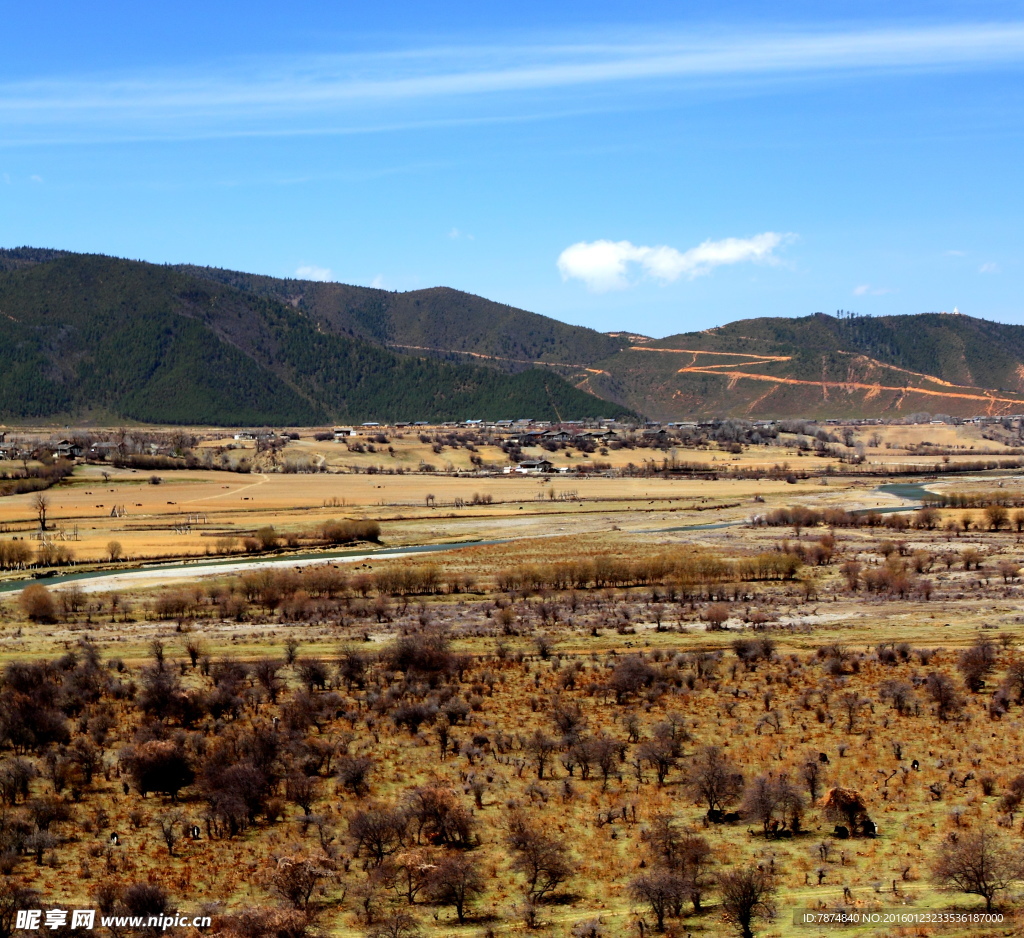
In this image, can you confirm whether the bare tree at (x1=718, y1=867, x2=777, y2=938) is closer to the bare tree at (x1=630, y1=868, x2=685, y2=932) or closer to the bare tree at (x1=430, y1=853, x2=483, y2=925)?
the bare tree at (x1=630, y1=868, x2=685, y2=932)

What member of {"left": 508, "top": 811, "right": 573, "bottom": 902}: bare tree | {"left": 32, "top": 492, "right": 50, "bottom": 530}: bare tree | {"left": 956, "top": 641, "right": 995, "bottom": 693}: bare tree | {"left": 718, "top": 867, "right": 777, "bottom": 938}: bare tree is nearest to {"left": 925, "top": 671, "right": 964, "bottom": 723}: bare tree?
{"left": 956, "top": 641, "right": 995, "bottom": 693}: bare tree

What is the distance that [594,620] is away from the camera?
166 feet

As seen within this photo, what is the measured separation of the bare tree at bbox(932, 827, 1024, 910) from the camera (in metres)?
18.5

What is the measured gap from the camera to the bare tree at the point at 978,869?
18.5 meters

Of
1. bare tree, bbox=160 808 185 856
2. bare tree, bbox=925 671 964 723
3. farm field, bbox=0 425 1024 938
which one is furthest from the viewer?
bare tree, bbox=925 671 964 723

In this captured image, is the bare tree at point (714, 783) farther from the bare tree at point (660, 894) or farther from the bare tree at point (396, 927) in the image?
the bare tree at point (396, 927)

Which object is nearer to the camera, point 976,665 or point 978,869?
point 978,869

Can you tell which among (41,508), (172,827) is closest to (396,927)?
(172,827)

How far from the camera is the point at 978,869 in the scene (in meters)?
18.5

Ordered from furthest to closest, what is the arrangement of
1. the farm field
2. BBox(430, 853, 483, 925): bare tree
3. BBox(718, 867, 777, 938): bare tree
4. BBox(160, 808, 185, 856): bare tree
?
BBox(160, 808, 185, 856): bare tree < the farm field < BBox(430, 853, 483, 925): bare tree < BBox(718, 867, 777, 938): bare tree

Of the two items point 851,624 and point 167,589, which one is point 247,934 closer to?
point 851,624

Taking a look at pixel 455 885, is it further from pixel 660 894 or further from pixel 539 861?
pixel 660 894

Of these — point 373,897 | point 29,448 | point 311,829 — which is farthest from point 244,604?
point 29,448

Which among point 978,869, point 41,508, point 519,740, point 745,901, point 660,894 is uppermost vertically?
point 41,508
